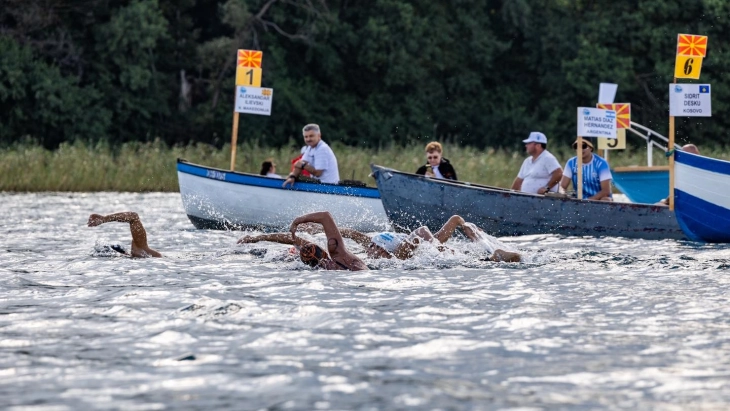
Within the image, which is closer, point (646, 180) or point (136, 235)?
point (136, 235)

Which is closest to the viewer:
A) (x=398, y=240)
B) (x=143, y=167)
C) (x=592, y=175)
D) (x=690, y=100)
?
(x=398, y=240)

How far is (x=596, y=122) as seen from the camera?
16.7 metres

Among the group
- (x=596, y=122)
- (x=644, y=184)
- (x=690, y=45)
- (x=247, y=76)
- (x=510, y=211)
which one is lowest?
(x=510, y=211)

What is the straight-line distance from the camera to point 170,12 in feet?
148

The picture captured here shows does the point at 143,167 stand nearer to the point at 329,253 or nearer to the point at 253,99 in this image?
the point at 253,99

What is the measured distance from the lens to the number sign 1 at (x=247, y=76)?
63.4 feet

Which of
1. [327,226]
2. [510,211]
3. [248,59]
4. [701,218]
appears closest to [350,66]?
[248,59]

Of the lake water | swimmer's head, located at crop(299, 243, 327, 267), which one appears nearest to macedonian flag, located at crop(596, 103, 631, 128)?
the lake water

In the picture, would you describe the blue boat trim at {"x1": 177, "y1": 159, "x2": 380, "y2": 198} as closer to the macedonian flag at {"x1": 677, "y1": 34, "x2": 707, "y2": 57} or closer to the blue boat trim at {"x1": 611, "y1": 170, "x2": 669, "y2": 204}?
the macedonian flag at {"x1": 677, "y1": 34, "x2": 707, "y2": 57}

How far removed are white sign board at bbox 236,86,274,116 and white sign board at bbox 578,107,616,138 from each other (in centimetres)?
499

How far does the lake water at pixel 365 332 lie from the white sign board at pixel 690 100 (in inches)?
109

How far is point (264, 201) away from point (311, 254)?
6.82 metres

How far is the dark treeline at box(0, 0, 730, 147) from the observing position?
135 feet

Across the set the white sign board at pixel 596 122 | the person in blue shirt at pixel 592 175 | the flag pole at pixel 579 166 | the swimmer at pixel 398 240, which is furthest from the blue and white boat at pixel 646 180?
the swimmer at pixel 398 240
